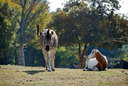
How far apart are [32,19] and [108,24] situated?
12.6 meters

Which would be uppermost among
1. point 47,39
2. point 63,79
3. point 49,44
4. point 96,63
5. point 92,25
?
point 92,25

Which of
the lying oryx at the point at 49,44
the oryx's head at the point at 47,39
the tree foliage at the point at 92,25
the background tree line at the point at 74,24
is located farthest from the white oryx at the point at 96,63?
the tree foliage at the point at 92,25

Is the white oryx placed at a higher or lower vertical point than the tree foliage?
lower

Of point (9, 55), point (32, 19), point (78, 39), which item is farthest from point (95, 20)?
point (9, 55)

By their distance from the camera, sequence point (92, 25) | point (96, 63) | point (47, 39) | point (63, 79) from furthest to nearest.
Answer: point (92, 25)
point (96, 63)
point (47, 39)
point (63, 79)

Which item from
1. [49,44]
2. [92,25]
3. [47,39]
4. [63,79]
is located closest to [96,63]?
[49,44]

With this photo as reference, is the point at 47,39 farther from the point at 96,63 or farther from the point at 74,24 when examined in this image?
the point at 74,24

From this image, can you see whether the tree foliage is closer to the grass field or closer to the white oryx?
the white oryx

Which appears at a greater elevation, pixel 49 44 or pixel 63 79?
pixel 49 44

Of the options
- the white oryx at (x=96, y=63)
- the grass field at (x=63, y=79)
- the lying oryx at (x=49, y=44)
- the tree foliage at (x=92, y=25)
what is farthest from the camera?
the tree foliage at (x=92, y=25)

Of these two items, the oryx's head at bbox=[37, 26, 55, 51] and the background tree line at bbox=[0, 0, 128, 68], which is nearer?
the oryx's head at bbox=[37, 26, 55, 51]

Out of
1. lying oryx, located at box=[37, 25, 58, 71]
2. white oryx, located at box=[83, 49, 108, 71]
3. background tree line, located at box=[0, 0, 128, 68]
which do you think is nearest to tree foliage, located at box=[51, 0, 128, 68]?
background tree line, located at box=[0, 0, 128, 68]

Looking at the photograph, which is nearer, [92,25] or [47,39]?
[47,39]

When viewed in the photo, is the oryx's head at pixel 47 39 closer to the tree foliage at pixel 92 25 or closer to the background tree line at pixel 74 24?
the background tree line at pixel 74 24
